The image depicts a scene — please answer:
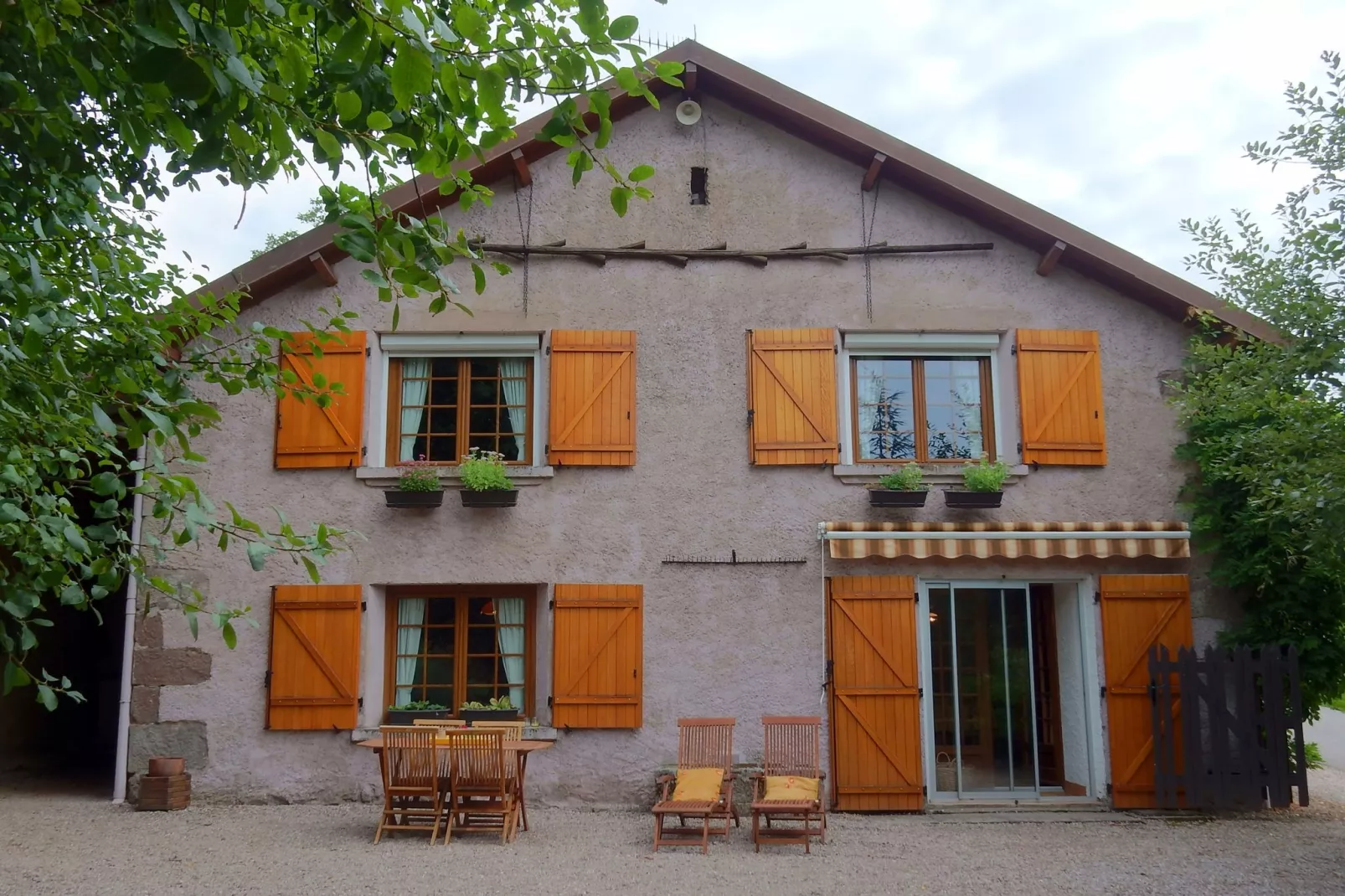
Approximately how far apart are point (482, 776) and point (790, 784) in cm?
222

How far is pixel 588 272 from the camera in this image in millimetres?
10141

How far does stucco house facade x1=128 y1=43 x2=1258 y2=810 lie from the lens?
9.40 meters

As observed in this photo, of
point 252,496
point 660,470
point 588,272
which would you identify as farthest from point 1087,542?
point 252,496

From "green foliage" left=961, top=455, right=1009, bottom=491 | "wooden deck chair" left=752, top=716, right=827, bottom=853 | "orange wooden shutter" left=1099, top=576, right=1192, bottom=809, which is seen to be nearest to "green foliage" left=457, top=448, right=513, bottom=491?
"wooden deck chair" left=752, top=716, right=827, bottom=853

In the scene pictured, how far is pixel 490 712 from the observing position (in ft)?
30.7

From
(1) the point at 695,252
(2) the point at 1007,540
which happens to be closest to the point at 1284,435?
(2) the point at 1007,540

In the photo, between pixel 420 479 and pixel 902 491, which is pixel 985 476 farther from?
pixel 420 479

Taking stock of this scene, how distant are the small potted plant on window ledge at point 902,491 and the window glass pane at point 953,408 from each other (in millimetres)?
561

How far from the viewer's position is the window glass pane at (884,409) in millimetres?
10055

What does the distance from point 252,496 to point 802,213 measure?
5.42m

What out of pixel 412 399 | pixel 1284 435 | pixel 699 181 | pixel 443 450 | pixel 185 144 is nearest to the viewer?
pixel 185 144

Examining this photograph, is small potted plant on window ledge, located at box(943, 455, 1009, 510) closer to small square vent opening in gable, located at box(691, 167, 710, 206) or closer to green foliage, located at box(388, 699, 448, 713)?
small square vent opening in gable, located at box(691, 167, 710, 206)

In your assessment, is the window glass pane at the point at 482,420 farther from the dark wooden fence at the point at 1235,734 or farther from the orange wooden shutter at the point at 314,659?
the dark wooden fence at the point at 1235,734

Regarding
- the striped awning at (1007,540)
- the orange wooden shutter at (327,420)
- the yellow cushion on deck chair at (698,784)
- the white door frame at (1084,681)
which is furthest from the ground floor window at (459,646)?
the white door frame at (1084,681)
